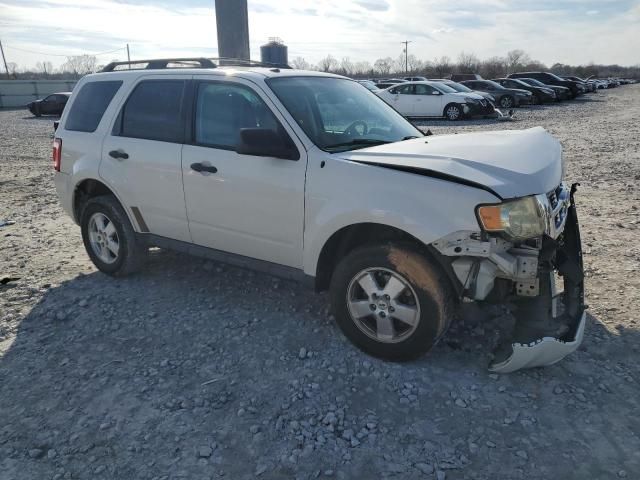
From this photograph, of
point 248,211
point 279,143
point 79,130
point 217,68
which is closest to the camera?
point 279,143

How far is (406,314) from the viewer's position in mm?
3289

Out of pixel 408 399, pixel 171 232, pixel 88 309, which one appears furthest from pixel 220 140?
pixel 408 399

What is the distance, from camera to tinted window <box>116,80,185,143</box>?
425 cm

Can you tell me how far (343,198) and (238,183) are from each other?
2.99 feet

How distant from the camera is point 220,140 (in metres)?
3.98

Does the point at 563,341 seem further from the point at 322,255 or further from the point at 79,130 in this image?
the point at 79,130

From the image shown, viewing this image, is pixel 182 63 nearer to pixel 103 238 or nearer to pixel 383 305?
pixel 103 238

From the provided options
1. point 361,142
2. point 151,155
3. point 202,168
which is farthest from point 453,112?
point 202,168

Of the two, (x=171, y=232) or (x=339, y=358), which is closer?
(x=339, y=358)

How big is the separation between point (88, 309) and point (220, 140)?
187cm

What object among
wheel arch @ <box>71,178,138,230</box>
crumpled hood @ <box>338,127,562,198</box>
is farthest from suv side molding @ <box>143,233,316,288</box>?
crumpled hood @ <box>338,127,562,198</box>

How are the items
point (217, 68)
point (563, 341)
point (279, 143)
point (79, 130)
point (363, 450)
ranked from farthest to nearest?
point (79, 130) → point (217, 68) → point (279, 143) → point (563, 341) → point (363, 450)

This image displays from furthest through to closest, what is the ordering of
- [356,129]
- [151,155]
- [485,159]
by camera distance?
[151,155] → [356,129] → [485,159]

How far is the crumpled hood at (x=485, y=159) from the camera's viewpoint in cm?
297
